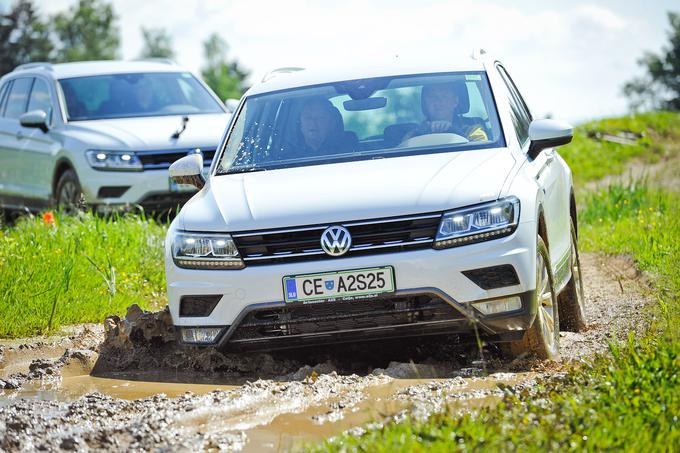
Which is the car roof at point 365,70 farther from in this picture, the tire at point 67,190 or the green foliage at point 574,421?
the tire at point 67,190

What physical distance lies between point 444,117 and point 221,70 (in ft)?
381

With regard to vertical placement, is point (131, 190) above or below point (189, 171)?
below

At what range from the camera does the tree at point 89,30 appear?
107062 mm

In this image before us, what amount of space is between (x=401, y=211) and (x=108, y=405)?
1639 millimetres

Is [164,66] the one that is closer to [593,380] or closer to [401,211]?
[401,211]

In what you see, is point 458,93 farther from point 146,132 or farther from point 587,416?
point 146,132

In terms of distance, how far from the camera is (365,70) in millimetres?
7789

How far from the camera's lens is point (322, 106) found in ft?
24.7

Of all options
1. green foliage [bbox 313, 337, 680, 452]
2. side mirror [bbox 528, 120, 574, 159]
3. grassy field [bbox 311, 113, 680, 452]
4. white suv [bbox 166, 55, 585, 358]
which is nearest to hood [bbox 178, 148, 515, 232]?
white suv [bbox 166, 55, 585, 358]

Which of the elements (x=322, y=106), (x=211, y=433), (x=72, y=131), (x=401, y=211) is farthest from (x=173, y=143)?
(x=211, y=433)

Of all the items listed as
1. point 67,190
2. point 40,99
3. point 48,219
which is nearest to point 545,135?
point 48,219

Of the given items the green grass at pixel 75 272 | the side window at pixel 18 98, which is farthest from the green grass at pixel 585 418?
the side window at pixel 18 98

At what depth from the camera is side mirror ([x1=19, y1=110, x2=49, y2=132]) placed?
13281mm

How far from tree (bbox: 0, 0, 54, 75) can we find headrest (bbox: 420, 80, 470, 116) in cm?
8033
